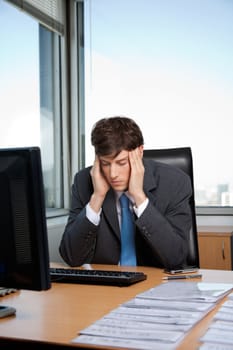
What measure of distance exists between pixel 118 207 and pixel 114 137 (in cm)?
30

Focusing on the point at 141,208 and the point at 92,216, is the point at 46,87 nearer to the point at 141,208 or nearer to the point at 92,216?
the point at 92,216

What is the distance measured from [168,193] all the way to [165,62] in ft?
6.24

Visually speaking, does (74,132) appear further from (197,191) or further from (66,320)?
(66,320)

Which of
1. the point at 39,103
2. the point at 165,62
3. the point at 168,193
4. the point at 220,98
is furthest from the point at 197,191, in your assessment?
the point at 168,193

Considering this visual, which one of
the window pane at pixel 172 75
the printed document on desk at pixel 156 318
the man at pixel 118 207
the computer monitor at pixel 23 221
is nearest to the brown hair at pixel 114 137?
the man at pixel 118 207

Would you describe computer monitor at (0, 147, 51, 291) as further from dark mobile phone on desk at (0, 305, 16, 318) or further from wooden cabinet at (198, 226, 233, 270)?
wooden cabinet at (198, 226, 233, 270)

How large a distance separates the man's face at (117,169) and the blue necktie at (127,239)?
4.6 inches

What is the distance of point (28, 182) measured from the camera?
113 centimetres

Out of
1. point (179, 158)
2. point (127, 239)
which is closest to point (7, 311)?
point (127, 239)

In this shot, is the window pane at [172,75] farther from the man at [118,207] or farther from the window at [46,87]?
the man at [118,207]

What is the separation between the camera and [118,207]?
2102mm

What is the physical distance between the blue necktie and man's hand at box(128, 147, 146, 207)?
0.12 m

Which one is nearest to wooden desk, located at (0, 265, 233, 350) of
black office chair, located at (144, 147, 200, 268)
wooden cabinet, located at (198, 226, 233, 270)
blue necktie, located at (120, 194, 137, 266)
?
blue necktie, located at (120, 194, 137, 266)

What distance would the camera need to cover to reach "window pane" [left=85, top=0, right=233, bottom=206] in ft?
11.8
